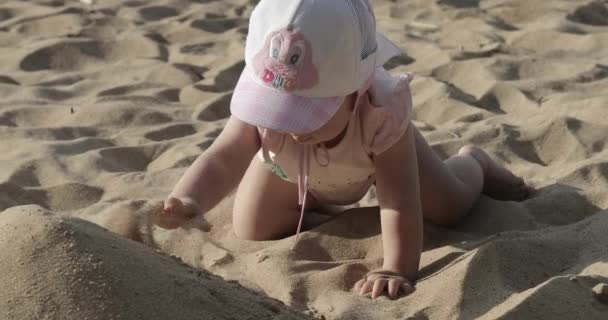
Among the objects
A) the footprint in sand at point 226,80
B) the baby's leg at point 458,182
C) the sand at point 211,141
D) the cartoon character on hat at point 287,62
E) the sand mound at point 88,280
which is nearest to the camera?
the sand mound at point 88,280

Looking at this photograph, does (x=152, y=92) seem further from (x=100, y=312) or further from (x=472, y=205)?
(x=100, y=312)

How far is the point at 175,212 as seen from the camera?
7.57ft

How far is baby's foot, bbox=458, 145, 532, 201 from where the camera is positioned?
9.26 ft

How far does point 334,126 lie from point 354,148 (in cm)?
11

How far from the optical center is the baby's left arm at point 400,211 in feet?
7.51

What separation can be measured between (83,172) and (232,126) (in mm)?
760

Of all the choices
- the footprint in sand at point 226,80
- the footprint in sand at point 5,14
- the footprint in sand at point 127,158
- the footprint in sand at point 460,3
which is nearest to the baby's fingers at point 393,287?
the footprint in sand at point 127,158

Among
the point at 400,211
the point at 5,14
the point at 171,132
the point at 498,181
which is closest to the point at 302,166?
the point at 400,211

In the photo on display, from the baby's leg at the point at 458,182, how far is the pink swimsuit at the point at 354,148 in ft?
0.59

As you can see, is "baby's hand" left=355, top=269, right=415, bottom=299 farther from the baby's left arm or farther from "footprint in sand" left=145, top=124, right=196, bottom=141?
"footprint in sand" left=145, top=124, right=196, bottom=141

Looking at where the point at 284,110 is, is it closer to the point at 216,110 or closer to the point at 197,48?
the point at 216,110

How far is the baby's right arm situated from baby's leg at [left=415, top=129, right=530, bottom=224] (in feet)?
1.60

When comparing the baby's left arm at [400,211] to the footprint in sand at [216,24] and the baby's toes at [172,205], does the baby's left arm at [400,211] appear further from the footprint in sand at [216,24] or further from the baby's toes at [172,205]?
the footprint in sand at [216,24]

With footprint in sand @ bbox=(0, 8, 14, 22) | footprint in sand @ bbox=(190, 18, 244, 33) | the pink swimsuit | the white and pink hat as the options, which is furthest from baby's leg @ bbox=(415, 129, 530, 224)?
footprint in sand @ bbox=(0, 8, 14, 22)
